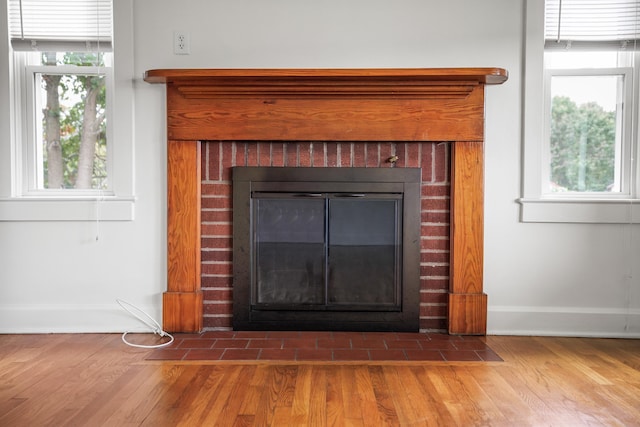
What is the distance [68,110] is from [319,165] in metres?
1.45

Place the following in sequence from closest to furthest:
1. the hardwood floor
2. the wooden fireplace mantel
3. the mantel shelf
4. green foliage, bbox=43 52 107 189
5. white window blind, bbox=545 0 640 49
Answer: the hardwood floor
the mantel shelf
the wooden fireplace mantel
white window blind, bbox=545 0 640 49
green foliage, bbox=43 52 107 189

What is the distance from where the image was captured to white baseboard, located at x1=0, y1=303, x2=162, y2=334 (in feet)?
9.61

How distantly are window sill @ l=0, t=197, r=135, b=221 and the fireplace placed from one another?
0.63m

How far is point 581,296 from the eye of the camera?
9.62 feet

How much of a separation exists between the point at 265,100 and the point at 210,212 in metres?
0.68

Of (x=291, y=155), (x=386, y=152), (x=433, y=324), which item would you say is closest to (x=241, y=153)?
(x=291, y=155)

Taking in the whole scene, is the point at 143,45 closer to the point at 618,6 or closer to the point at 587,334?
the point at 618,6

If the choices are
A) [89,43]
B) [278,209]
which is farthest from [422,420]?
[89,43]

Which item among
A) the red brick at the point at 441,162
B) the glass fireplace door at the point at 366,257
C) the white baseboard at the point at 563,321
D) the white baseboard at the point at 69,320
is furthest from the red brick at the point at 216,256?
the white baseboard at the point at 563,321

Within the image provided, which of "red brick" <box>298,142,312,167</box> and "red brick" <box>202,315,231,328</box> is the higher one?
"red brick" <box>298,142,312,167</box>

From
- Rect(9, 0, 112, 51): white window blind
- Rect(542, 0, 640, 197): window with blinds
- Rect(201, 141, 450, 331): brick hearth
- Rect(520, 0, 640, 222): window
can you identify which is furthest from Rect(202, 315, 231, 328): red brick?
Rect(542, 0, 640, 197): window with blinds

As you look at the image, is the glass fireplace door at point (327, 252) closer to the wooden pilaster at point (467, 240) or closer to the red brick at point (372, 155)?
the red brick at point (372, 155)

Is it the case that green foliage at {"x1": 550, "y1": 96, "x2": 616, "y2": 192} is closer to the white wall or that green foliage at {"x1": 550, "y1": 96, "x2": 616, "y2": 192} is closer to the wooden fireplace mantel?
A: the white wall

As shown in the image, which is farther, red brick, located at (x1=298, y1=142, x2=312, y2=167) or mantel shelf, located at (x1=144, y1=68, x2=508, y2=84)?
red brick, located at (x1=298, y1=142, x2=312, y2=167)
